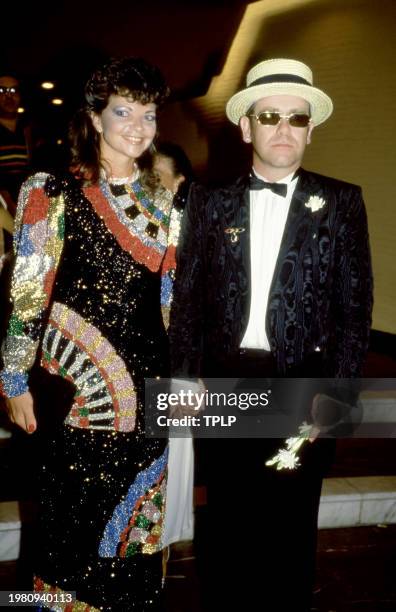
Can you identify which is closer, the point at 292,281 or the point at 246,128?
the point at 292,281

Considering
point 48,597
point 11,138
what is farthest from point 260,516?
point 11,138

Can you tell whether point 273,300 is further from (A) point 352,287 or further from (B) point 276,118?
(B) point 276,118

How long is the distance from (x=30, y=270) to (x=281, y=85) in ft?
3.28

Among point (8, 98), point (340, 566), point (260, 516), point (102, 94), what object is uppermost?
point (8, 98)

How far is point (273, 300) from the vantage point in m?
1.83

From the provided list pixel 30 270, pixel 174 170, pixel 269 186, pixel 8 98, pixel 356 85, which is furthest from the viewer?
pixel 356 85

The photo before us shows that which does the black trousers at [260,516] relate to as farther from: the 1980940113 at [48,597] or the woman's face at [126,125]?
the woman's face at [126,125]

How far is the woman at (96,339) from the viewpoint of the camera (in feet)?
5.81

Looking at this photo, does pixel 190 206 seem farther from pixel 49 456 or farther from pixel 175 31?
pixel 175 31

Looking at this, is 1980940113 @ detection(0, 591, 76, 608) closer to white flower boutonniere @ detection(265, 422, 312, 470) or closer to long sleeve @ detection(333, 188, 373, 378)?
white flower boutonniere @ detection(265, 422, 312, 470)

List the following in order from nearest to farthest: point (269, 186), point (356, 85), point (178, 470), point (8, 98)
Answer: point (269, 186)
point (178, 470)
point (8, 98)
point (356, 85)

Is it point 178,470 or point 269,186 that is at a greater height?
point 269,186

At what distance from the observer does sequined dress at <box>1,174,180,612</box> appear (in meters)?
1.77

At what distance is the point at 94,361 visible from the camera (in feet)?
5.91
